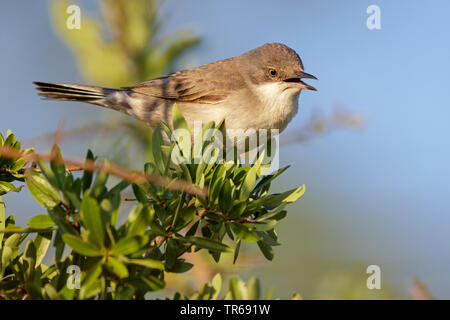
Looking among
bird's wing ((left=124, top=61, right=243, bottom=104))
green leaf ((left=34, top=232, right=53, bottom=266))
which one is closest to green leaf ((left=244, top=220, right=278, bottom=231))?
green leaf ((left=34, top=232, right=53, bottom=266))

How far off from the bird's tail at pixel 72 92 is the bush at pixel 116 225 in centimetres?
211

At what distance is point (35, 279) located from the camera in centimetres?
135

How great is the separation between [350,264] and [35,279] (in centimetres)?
197

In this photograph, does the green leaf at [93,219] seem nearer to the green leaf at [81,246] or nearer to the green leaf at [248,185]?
the green leaf at [81,246]

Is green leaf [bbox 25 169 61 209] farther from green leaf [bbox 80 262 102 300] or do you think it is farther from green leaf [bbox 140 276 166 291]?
green leaf [bbox 140 276 166 291]

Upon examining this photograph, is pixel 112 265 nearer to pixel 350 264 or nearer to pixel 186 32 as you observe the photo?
pixel 350 264

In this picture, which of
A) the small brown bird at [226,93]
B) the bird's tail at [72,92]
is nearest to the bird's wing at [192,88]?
the small brown bird at [226,93]

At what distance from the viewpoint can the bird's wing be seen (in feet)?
13.7

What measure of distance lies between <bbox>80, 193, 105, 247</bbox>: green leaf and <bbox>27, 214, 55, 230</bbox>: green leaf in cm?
15

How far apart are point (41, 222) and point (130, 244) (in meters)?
0.30

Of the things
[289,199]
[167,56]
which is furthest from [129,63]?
[289,199]

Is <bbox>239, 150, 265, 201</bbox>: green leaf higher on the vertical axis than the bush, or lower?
higher

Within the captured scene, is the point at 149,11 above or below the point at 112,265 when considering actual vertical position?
above

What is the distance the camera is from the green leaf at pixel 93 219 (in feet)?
3.93
